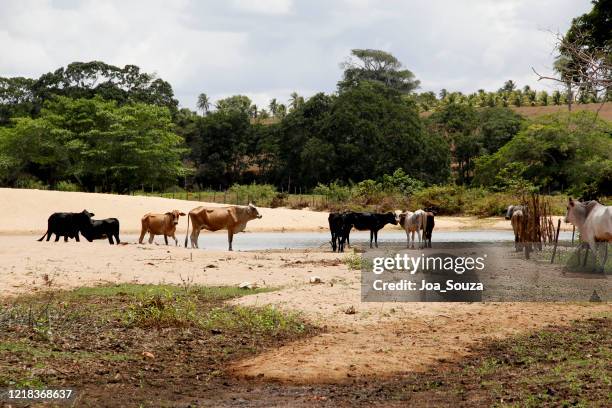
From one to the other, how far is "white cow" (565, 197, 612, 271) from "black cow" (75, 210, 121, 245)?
1275 centimetres

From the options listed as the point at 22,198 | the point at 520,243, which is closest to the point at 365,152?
the point at 22,198

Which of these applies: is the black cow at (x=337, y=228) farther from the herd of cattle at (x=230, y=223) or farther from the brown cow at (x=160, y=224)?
the brown cow at (x=160, y=224)

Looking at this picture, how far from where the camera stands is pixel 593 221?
1596 cm

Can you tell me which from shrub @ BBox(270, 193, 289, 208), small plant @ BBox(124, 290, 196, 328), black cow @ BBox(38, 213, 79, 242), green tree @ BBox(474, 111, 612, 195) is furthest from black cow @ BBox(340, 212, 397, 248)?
green tree @ BBox(474, 111, 612, 195)

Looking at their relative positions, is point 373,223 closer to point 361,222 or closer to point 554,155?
point 361,222

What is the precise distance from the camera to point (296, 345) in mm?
10367

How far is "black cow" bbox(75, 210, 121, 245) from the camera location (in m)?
23.5

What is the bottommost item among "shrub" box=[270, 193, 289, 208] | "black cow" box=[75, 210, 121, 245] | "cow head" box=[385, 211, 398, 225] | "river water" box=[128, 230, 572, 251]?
"river water" box=[128, 230, 572, 251]

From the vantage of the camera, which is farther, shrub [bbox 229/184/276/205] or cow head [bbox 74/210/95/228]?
shrub [bbox 229/184/276/205]

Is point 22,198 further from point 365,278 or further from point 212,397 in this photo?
point 212,397

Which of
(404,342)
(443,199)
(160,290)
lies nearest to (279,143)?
(443,199)

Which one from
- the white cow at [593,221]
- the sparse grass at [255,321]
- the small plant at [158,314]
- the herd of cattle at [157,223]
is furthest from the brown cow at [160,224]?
the sparse grass at [255,321]

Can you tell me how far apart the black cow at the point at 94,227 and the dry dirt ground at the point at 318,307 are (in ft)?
10.6

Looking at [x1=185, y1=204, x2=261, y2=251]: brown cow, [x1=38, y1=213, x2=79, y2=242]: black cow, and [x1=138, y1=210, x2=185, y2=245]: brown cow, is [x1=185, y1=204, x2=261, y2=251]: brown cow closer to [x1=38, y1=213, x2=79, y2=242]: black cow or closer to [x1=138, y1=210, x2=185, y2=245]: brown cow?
[x1=138, y1=210, x2=185, y2=245]: brown cow
